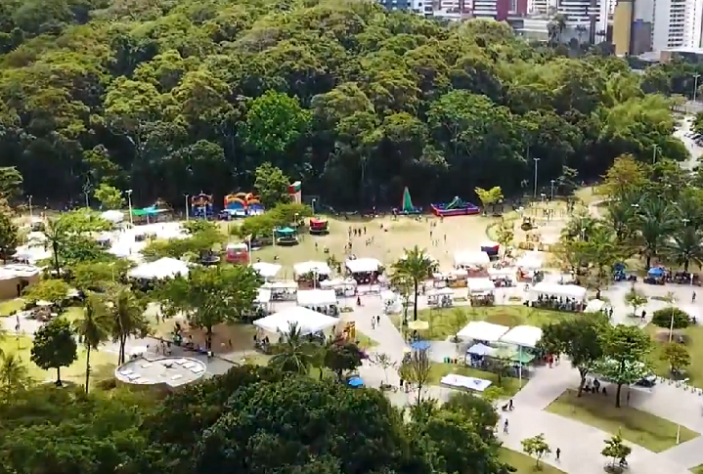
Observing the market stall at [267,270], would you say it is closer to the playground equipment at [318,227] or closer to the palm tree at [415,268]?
the palm tree at [415,268]

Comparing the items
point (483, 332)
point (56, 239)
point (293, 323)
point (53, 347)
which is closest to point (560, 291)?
point (483, 332)

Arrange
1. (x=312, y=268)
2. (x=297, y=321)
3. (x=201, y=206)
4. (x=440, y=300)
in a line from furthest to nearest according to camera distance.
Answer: (x=201, y=206)
(x=312, y=268)
(x=440, y=300)
(x=297, y=321)

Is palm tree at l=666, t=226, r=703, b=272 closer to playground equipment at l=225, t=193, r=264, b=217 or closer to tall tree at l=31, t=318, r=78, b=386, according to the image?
playground equipment at l=225, t=193, r=264, b=217

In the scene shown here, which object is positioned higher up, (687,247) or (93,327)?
(687,247)

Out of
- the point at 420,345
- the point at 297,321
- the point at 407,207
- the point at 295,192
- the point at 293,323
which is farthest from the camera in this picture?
the point at 407,207

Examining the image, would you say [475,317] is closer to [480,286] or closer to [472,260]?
[480,286]

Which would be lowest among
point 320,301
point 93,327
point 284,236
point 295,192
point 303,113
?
point 320,301

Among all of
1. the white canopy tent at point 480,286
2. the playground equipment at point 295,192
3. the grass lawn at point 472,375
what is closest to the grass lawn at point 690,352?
the grass lawn at point 472,375
